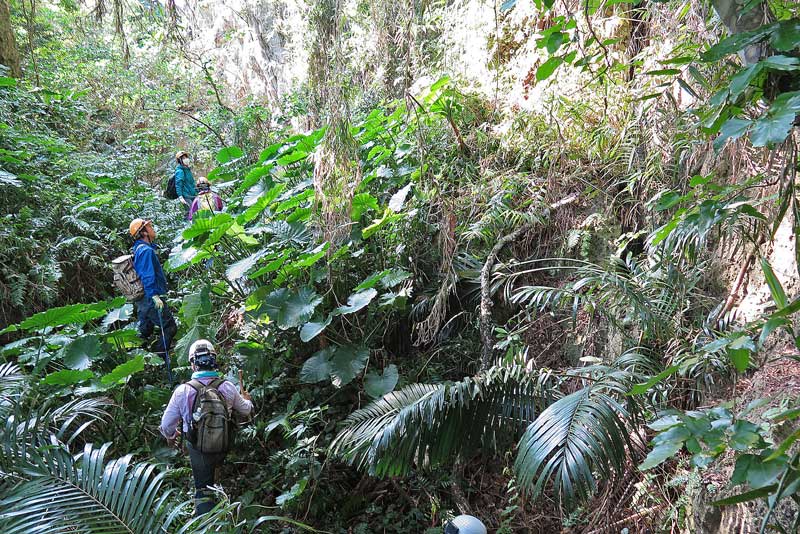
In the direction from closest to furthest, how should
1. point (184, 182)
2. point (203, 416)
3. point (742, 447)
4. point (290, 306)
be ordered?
point (742, 447), point (203, 416), point (290, 306), point (184, 182)

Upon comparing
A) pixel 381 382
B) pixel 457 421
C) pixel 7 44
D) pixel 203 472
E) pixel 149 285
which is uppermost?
pixel 7 44

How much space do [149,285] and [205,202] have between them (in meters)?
1.96

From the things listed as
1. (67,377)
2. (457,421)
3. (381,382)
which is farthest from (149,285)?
(457,421)

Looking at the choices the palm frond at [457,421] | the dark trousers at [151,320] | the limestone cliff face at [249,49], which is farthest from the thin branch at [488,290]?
the limestone cliff face at [249,49]

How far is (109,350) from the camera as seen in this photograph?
5.50 meters

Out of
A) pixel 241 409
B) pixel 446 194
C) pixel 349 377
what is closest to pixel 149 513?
pixel 241 409

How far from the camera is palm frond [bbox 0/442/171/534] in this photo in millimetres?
2889

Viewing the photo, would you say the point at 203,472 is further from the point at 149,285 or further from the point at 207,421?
the point at 149,285

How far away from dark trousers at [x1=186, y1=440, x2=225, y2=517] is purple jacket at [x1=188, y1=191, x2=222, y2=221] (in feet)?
11.7

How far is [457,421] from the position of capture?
11.8 ft

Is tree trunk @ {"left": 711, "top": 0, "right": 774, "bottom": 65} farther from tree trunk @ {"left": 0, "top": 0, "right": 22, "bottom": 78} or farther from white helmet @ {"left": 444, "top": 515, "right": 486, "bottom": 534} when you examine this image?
tree trunk @ {"left": 0, "top": 0, "right": 22, "bottom": 78}

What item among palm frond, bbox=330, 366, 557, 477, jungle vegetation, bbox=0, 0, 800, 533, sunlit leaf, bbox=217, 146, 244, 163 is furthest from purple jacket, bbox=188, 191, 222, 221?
palm frond, bbox=330, 366, 557, 477

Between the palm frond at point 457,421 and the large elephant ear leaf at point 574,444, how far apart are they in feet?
1.85

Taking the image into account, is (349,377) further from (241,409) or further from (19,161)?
(19,161)
